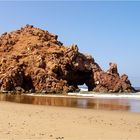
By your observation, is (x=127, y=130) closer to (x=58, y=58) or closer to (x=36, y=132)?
(x=36, y=132)

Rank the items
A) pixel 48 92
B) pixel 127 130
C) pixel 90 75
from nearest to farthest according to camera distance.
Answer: pixel 127 130 → pixel 48 92 → pixel 90 75

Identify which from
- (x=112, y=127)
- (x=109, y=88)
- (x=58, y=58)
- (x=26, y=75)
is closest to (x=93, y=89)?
(x=109, y=88)

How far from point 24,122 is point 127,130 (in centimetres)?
483

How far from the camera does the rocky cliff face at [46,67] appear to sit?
62906 millimetres

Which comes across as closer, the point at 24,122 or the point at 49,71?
the point at 24,122

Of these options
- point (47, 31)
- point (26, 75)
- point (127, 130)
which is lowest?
point (127, 130)

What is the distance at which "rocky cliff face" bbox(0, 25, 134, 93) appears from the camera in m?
62.9

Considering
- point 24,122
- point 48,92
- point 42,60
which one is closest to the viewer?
point 24,122

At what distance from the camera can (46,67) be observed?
6544cm

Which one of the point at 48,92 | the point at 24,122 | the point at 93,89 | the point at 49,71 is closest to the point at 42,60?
the point at 49,71

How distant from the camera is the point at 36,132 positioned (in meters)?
13.4

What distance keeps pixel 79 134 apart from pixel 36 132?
5.62ft

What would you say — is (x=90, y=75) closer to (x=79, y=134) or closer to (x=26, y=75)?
(x=26, y=75)

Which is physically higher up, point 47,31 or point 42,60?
point 47,31
